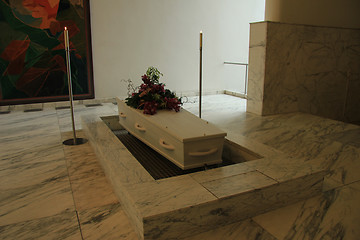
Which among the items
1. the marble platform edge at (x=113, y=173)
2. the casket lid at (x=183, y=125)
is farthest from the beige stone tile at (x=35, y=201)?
the casket lid at (x=183, y=125)

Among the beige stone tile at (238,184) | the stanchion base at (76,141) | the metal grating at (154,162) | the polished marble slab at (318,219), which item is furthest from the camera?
the stanchion base at (76,141)

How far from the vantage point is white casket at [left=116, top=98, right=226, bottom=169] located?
Result: 264 cm

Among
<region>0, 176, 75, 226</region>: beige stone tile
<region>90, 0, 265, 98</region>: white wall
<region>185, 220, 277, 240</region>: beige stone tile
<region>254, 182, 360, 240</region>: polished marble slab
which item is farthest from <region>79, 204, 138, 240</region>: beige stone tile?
<region>90, 0, 265, 98</region>: white wall

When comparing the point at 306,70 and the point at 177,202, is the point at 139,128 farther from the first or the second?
the point at 306,70

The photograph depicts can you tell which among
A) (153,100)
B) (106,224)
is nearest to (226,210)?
(106,224)

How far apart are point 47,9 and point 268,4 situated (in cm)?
416

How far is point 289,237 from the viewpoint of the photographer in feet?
6.59

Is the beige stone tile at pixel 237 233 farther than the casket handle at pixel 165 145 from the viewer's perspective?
No

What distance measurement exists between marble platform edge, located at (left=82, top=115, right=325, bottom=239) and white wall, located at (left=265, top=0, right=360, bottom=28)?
3479 millimetres

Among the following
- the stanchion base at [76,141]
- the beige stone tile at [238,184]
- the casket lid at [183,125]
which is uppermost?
the casket lid at [183,125]

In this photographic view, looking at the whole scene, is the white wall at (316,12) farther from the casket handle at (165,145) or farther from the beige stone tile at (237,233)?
the beige stone tile at (237,233)

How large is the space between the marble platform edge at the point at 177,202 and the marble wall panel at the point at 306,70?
9.93ft

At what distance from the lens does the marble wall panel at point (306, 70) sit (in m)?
Answer: 5.24

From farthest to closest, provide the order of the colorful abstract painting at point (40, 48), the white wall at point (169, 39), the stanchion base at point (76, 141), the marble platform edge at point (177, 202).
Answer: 1. the white wall at point (169, 39)
2. the colorful abstract painting at point (40, 48)
3. the stanchion base at point (76, 141)
4. the marble platform edge at point (177, 202)
